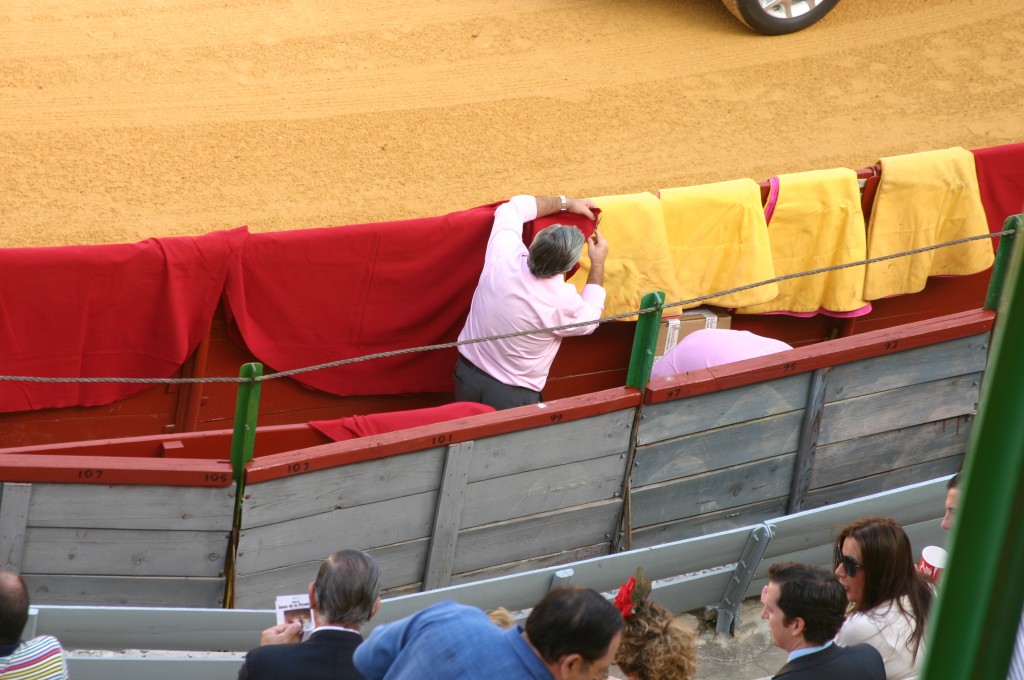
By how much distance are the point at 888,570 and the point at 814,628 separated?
0.58 m

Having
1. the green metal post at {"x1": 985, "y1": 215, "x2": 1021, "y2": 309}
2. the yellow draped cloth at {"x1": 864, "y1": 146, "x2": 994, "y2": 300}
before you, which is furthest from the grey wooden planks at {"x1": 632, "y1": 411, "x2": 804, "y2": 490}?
the yellow draped cloth at {"x1": 864, "y1": 146, "x2": 994, "y2": 300}

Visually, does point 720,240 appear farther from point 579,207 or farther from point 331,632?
point 331,632

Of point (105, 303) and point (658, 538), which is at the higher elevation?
point (105, 303)

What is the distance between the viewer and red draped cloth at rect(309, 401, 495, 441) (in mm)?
5160

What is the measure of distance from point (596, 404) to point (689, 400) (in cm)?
51

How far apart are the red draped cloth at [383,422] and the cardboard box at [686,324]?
4.80 ft

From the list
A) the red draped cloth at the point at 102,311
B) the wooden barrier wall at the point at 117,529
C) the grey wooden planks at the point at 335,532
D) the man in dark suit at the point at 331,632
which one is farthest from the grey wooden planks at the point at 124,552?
the man in dark suit at the point at 331,632

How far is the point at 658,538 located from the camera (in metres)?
5.90

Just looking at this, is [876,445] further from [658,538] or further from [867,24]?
[867,24]

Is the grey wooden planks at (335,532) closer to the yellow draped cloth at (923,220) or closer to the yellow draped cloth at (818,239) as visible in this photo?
the yellow draped cloth at (818,239)

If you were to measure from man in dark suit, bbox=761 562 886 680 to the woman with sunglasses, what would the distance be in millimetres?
323

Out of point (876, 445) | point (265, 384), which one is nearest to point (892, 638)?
point (876, 445)

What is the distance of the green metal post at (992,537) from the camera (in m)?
1.06

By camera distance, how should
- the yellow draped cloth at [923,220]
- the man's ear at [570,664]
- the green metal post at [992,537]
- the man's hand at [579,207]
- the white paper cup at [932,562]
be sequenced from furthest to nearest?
the yellow draped cloth at [923,220], the man's hand at [579,207], the white paper cup at [932,562], the man's ear at [570,664], the green metal post at [992,537]
